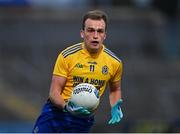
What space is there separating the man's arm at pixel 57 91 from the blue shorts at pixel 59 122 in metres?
0.20

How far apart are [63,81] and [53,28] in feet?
49.4

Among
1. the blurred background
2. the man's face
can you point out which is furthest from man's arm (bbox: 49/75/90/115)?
the blurred background

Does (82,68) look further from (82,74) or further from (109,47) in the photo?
(109,47)

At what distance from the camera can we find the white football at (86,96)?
8523 millimetres

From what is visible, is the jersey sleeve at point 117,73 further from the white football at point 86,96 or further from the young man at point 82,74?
the white football at point 86,96

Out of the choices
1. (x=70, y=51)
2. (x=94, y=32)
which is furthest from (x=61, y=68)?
(x=94, y=32)

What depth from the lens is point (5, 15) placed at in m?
23.9

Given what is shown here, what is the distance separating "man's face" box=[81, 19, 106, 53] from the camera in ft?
28.8

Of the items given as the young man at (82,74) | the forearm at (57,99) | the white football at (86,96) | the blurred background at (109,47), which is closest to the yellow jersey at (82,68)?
the young man at (82,74)

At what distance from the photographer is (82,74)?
29.5ft

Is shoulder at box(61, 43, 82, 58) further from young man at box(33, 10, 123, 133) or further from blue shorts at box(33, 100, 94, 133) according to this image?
blue shorts at box(33, 100, 94, 133)

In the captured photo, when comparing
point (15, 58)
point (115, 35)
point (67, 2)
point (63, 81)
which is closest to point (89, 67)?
point (63, 81)

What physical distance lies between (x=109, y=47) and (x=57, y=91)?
14.1 metres

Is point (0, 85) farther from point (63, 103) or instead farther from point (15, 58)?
point (63, 103)
